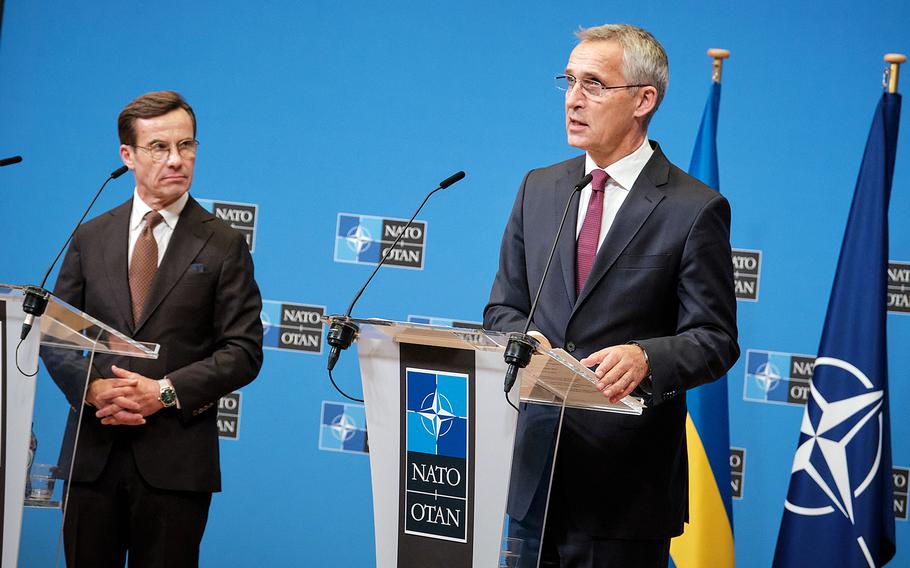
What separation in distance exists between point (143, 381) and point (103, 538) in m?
A: 0.43

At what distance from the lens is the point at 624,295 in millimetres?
2256

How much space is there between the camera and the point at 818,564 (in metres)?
3.30

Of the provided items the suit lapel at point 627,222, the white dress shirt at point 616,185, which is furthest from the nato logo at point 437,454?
the white dress shirt at point 616,185

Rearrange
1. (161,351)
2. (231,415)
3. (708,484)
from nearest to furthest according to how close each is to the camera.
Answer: (161,351)
(708,484)
(231,415)

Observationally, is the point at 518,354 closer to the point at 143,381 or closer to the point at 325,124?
the point at 143,381

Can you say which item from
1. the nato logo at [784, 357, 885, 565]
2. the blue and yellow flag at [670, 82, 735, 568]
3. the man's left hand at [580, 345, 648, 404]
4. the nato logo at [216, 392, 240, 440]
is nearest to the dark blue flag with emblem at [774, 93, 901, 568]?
the nato logo at [784, 357, 885, 565]

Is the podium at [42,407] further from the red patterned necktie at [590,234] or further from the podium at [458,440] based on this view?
the red patterned necktie at [590,234]

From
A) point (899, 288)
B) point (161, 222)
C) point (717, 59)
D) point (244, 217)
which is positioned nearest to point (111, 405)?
point (161, 222)

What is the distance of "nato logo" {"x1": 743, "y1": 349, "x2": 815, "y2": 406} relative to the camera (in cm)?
389

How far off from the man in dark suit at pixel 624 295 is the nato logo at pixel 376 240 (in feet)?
6.02

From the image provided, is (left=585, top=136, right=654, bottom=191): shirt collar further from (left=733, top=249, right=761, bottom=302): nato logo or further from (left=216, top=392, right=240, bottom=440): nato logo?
(left=216, top=392, right=240, bottom=440): nato logo

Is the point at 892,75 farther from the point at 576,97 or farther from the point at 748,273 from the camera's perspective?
the point at 576,97

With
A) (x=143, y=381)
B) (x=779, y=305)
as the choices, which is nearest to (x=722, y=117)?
(x=779, y=305)

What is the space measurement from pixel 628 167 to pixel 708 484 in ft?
5.29
